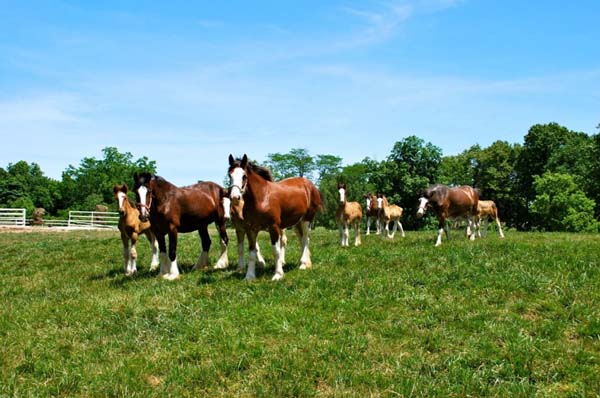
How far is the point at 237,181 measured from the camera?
36.4ft

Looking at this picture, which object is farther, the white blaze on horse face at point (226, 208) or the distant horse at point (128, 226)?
the distant horse at point (128, 226)

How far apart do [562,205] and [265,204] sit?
58250 mm

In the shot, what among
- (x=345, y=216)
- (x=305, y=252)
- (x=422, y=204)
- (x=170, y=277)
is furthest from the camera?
(x=345, y=216)

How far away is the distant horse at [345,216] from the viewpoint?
20453 millimetres

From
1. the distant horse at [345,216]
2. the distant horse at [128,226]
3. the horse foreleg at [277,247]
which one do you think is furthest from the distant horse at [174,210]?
the distant horse at [345,216]

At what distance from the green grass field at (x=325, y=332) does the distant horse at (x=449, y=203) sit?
21.0 ft

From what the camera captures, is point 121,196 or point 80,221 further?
point 80,221

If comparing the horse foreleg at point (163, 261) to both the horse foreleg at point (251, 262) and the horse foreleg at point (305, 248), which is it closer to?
the horse foreleg at point (251, 262)

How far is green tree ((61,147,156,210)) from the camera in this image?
97.8m

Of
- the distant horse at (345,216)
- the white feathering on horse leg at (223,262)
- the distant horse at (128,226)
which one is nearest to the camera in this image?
the distant horse at (128,226)

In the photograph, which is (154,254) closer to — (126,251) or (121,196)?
(126,251)

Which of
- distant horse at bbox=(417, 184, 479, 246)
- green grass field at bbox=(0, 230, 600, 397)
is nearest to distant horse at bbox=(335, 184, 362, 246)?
distant horse at bbox=(417, 184, 479, 246)

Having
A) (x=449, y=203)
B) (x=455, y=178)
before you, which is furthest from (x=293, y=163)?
(x=449, y=203)

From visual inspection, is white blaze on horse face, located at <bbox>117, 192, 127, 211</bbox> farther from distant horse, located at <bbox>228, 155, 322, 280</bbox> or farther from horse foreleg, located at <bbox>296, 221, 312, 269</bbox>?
horse foreleg, located at <bbox>296, 221, 312, 269</bbox>
